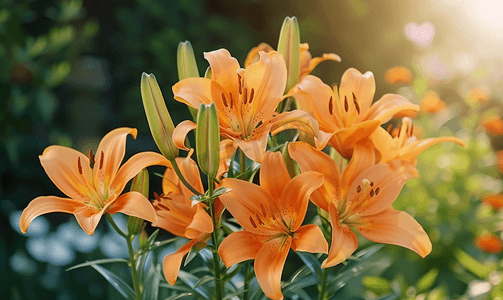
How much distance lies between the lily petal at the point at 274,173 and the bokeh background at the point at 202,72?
0.41m

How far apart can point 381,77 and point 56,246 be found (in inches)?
82.7

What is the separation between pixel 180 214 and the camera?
545mm

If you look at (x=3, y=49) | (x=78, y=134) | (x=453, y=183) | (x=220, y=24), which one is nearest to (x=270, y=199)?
(x=453, y=183)

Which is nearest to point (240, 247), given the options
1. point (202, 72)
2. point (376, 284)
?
point (376, 284)

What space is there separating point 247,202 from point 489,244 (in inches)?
44.8

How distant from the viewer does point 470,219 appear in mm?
1543

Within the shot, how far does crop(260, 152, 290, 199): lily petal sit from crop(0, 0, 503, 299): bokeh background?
0.41m

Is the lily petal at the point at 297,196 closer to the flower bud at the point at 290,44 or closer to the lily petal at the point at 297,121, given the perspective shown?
the lily petal at the point at 297,121

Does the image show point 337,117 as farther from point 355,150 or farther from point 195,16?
point 195,16

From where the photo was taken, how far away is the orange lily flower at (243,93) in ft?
1.62

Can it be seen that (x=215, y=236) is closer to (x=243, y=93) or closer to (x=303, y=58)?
(x=243, y=93)

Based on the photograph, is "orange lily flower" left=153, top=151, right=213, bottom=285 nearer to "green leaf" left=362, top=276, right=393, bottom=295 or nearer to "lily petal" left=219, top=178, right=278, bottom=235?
"lily petal" left=219, top=178, right=278, bottom=235

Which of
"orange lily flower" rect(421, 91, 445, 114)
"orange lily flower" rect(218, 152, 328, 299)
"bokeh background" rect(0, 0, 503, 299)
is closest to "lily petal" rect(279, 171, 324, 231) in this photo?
"orange lily flower" rect(218, 152, 328, 299)

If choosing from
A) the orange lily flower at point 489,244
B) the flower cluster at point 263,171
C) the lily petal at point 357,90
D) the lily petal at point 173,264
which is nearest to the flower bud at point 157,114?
the flower cluster at point 263,171
